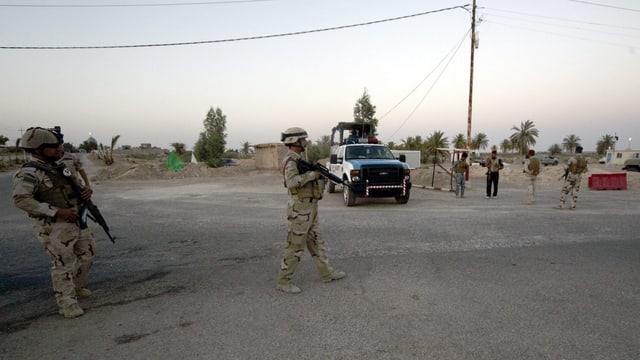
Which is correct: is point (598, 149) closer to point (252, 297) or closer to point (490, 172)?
point (490, 172)

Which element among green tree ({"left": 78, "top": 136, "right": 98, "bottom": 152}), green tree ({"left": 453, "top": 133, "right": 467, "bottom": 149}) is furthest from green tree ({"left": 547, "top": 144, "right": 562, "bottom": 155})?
green tree ({"left": 78, "top": 136, "right": 98, "bottom": 152})

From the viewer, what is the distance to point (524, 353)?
9.14ft

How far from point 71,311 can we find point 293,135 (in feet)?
9.23

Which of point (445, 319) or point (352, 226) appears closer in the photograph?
point (445, 319)

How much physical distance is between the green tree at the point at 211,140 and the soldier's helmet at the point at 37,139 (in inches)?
1936

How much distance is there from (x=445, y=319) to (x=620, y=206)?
34.4 ft

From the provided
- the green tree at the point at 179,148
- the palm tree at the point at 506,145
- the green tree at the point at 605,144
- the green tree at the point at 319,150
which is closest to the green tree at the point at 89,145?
→ the green tree at the point at 179,148

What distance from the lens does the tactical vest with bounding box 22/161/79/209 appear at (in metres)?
3.49

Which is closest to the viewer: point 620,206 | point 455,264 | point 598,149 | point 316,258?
point 316,258

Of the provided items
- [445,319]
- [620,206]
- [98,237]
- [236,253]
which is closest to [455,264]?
[445,319]

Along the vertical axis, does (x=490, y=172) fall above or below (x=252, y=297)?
above

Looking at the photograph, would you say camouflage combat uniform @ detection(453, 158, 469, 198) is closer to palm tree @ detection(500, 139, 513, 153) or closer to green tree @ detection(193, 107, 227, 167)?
green tree @ detection(193, 107, 227, 167)

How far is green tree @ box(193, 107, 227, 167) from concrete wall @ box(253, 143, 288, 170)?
2357cm

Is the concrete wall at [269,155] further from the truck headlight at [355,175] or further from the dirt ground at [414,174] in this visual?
the truck headlight at [355,175]
